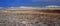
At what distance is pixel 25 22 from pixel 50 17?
9.3 inches

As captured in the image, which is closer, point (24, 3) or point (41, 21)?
point (41, 21)

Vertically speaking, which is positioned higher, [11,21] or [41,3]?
[41,3]

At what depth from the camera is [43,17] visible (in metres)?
0.79

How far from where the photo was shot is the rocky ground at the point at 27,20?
0.76 m

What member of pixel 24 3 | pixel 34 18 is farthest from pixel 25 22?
pixel 24 3

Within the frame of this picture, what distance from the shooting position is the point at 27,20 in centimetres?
80

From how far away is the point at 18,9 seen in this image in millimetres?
833

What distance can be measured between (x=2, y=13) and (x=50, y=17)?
473 mm

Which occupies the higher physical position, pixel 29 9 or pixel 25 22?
pixel 29 9

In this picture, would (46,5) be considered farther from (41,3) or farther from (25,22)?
(25,22)

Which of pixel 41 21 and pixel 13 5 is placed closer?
pixel 41 21

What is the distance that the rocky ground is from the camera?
2.50 ft

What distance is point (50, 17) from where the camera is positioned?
2.55 ft

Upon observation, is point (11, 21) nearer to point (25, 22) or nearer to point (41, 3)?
point (25, 22)
